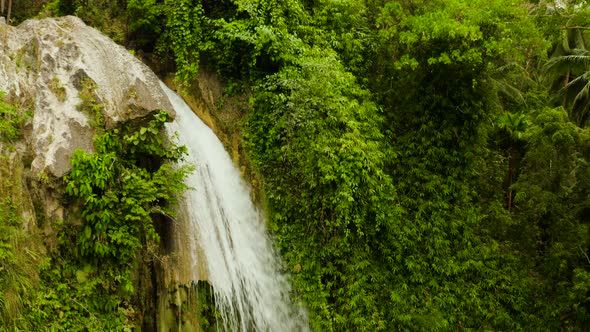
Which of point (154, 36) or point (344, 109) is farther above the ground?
point (154, 36)

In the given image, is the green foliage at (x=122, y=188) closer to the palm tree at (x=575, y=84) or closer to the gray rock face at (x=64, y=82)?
the gray rock face at (x=64, y=82)

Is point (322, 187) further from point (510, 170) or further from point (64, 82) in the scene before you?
point (510, 170)

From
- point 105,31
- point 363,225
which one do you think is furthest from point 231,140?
point 105,31

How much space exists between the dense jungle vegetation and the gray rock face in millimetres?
2624

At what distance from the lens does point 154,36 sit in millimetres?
9898

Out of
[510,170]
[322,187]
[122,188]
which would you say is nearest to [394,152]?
→ [322,187]

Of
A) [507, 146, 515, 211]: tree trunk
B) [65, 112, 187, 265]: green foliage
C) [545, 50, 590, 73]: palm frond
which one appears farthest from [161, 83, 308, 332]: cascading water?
[545, 50, 590, 73]: palm frond

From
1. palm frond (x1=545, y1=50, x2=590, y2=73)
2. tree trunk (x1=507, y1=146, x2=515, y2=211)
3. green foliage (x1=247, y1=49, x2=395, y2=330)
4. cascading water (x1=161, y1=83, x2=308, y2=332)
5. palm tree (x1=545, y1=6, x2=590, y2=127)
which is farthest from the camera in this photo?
palm tree (x1=545, y1=6, x2=590, y2=127)

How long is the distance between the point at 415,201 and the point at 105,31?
759 centimetres

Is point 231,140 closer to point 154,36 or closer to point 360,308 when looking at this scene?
point 154,36

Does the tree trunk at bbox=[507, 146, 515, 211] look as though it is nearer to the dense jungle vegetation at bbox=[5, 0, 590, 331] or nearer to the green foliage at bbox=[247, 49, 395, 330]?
the dense jungle vegetation at bbox=[5, 0, 590, 331]

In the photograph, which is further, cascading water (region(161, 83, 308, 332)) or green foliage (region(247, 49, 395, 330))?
green foliage (region(247, 49, 395, 330))

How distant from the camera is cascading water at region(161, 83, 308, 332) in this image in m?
6.54

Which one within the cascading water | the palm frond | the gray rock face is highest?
the palm frond
